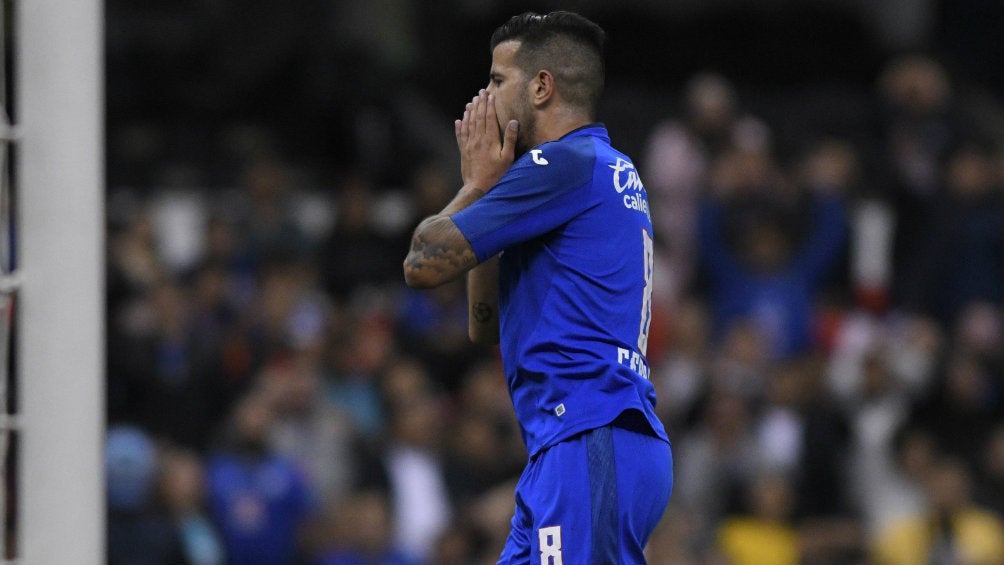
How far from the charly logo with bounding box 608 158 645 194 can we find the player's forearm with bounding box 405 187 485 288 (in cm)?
48

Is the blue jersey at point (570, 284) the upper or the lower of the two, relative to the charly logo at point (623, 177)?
lower

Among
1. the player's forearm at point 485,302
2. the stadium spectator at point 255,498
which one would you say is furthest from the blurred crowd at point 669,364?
the player's forearm at point 485,302

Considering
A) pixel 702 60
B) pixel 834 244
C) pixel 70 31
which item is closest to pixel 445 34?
pixel 702 60

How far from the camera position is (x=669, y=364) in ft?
34.5

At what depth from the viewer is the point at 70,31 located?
4.22 metres

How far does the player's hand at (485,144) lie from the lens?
442 centimetres

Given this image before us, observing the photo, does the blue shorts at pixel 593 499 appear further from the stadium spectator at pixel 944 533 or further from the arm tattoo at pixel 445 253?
the stadium spectator at pixel 944 533

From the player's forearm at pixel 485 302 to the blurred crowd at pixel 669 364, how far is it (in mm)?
4551

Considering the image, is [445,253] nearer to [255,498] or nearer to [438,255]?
[438,255]

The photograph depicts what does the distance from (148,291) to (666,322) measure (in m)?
3.50

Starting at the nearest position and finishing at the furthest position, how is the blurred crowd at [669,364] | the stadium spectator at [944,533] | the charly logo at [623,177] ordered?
the charly logo at [623,177]
the blurred crowd at [669,364]
the stadium spectator at [944,533]

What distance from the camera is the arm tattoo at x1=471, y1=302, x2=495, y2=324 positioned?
186 inches

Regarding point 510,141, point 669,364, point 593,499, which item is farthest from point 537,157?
point 669,364

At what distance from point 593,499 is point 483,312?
807 millimetres
